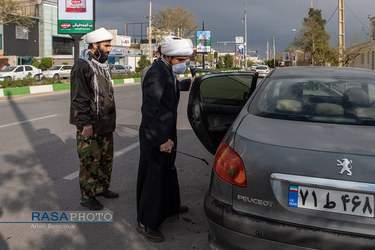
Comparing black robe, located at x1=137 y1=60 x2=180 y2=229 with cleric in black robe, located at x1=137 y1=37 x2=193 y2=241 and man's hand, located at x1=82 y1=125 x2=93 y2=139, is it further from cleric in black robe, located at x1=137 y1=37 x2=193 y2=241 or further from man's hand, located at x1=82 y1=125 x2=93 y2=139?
man's hand, located at x1=82 y1=125 x2=93 y2=139

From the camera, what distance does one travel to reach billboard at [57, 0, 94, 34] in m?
23.9

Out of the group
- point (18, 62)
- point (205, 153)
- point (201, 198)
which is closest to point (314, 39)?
point (205, 153)

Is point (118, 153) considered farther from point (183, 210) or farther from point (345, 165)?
point (345, 165)

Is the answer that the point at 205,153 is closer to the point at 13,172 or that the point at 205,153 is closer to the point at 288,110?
the point at 13,172

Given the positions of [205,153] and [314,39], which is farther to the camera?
[314,39]

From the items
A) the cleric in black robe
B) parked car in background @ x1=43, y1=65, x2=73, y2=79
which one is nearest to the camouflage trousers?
the cleric in black robe

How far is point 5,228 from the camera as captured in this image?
3.15m

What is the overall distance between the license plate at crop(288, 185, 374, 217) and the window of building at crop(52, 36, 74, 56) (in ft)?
165

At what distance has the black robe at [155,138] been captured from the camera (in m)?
2.82

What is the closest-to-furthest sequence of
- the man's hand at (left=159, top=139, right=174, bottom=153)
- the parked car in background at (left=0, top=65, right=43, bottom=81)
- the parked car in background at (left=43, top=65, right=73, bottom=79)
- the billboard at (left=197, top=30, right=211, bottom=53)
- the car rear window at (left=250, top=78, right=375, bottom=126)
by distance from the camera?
1. the car rear window at (left=250, top=78, right=375, bottom=126)
2. the man's hand at (left=159, top=139, right=174, bottom=153)
3. the parked car in background at (left=0, top=65, right=43, bottom=81)
4. the parked car in background at (left=43, top=65, right=73, bottom=79)
5. the billboard at (left=197, top=30, right=211, bottom=53)

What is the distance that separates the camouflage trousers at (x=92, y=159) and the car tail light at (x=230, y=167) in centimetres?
169

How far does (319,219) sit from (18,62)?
4484 cm

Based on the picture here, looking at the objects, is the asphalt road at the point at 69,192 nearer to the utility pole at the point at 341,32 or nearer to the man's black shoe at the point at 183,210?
the man's black shoe at the point at 183,210

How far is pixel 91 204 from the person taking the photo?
3.56 m
